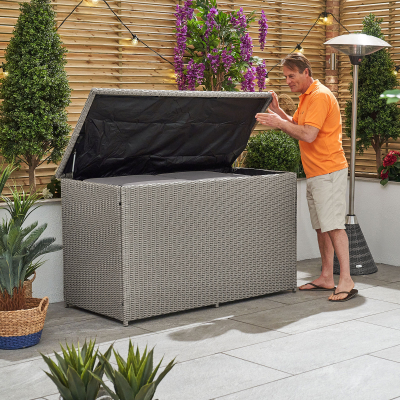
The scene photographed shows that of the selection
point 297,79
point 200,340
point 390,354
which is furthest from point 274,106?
point 390,354

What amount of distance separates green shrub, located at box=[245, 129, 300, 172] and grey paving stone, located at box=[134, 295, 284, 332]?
140 cm

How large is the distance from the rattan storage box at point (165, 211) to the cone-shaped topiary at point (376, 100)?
2.19 m

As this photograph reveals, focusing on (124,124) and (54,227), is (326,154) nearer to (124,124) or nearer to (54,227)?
(124,124)

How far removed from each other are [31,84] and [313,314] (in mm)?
2567

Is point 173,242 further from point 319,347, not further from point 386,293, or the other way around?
point 386,293

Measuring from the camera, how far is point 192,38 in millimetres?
5863

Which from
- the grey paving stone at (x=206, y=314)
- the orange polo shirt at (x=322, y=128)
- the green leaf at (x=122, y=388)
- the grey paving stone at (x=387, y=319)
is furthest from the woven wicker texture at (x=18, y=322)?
the orange polo shirt at (x=322, y=128)

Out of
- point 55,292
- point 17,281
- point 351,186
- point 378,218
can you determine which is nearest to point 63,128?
point 55,292

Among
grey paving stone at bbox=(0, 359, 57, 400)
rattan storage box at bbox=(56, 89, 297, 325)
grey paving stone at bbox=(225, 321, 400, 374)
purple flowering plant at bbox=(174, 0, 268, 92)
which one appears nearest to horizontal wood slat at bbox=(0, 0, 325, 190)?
purple flowering plant at bbox=(174, 0, 268, 92)

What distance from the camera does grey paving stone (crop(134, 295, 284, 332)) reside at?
4121 mm

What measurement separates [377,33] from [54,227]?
3896 millimetres

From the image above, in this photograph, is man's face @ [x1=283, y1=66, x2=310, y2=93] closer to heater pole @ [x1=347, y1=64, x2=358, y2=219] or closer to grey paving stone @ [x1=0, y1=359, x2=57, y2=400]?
heater pole @ [x1=347, y1=64, x2=358, y2=219]

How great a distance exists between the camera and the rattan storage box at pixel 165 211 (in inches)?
159

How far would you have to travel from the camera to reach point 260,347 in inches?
144
